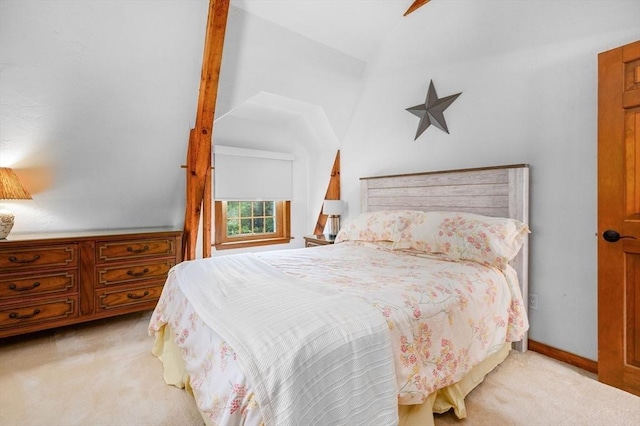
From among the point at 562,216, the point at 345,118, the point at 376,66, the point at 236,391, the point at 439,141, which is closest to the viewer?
the point at 236,391

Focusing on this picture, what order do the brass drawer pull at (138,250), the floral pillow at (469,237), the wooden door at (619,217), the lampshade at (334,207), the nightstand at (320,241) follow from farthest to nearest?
the lampshade at (334,207)
the nightstand at (320,241)
the brass drawer pull at (138,250)
the floral pillow at (469,237)
the wooden door at (619,217)

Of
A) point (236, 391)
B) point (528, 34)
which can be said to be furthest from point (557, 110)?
point (236, 391)

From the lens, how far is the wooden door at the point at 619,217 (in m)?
1.77

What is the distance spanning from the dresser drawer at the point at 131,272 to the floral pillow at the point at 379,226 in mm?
1760

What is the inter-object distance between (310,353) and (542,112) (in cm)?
232

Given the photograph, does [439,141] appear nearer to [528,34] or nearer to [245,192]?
[528,34]

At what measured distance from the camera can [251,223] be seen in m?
4.14

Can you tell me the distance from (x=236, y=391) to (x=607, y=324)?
2.16 meters

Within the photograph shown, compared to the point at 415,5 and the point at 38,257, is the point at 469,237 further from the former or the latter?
the point at 38,257

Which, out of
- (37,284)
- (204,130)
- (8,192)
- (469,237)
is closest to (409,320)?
(469,237)

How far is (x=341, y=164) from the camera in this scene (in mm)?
3969

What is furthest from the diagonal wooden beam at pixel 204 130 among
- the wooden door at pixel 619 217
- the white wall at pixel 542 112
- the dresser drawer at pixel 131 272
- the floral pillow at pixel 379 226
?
the wooden door at pixel 619 217

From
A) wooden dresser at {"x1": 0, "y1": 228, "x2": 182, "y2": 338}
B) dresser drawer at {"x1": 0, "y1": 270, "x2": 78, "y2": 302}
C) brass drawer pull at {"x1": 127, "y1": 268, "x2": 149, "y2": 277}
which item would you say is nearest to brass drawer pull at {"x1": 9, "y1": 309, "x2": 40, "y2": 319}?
wooden dresser at {"x1": 0, "y1": 228, "x2": 182, "y2": 338}

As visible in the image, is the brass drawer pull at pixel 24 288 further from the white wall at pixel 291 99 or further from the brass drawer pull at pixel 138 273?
the white wall at pixel 291 99
